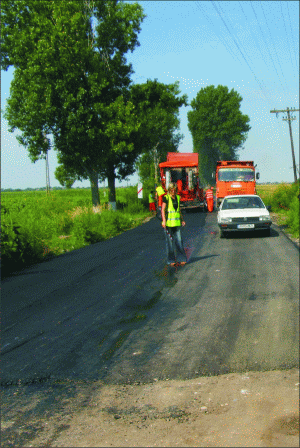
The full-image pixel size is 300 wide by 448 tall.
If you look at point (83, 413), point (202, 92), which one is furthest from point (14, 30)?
point (202, 92)

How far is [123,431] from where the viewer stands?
420cm

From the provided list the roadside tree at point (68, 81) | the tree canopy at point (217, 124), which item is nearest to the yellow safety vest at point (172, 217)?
the roadside tree at point (68, 81)

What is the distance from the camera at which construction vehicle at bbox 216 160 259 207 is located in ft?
113

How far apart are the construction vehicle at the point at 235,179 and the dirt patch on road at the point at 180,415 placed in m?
29.8

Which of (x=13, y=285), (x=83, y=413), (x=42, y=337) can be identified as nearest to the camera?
Result: (x=83, y=413)

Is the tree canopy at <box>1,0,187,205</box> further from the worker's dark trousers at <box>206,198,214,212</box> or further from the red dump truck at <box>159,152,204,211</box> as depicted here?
the worker's dark trousers at <box>206,198,214,212</box>

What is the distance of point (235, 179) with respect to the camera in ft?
113

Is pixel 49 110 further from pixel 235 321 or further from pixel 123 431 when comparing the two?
pixel 123 431

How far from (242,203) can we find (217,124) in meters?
78.9

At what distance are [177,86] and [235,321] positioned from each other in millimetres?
35881

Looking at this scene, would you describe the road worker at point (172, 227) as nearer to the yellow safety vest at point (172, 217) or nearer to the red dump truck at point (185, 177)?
the yellow safety vest at point (172, 217)

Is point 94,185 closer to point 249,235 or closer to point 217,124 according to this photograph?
point 249,235

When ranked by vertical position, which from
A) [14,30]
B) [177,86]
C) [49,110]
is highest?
[14,30]

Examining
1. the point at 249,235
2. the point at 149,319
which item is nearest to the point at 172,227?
the point at 149,319
